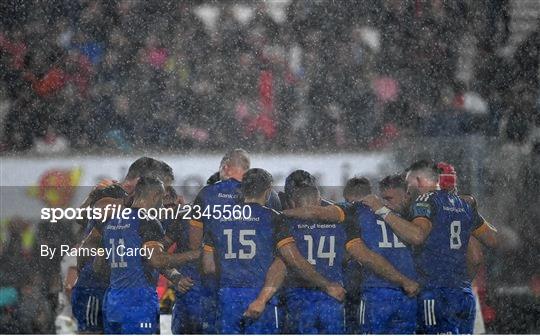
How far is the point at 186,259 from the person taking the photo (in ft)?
12.3

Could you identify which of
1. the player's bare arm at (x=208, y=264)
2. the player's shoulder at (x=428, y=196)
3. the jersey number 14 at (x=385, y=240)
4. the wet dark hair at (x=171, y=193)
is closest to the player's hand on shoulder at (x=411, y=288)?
the jersey number 14 at (x=385, y=240)

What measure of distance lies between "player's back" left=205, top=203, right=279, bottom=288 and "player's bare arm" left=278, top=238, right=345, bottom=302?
7 centimetres

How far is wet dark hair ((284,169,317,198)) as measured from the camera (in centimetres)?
361

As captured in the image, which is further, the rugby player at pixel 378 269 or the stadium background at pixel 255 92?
the rugby player at pixel 378 269

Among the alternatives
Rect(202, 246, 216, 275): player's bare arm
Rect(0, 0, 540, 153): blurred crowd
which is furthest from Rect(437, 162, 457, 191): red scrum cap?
Rect(202, 246, 216, 275): player's bare arm

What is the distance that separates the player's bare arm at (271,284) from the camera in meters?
3.65

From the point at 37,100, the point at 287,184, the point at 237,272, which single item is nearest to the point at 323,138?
the point at 287,184

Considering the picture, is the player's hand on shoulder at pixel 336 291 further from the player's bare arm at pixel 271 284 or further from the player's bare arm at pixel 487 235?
the player's bare arm at pixel 487 235

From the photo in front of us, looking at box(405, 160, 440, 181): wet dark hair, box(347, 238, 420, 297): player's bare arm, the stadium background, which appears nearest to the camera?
the stadium background

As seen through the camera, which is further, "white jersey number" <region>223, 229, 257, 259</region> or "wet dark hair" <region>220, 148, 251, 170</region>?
"white jersey number" <region>223, 229, 257, 259</region>

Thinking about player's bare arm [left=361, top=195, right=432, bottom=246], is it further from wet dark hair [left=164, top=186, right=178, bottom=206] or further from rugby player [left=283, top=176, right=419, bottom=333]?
wet dark hair [left=164, top=186, right=178, bottom=206]

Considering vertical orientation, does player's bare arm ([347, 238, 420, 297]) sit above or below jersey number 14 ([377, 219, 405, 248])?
below

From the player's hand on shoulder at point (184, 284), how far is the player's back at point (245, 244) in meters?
0.16

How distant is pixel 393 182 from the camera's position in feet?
12.0
